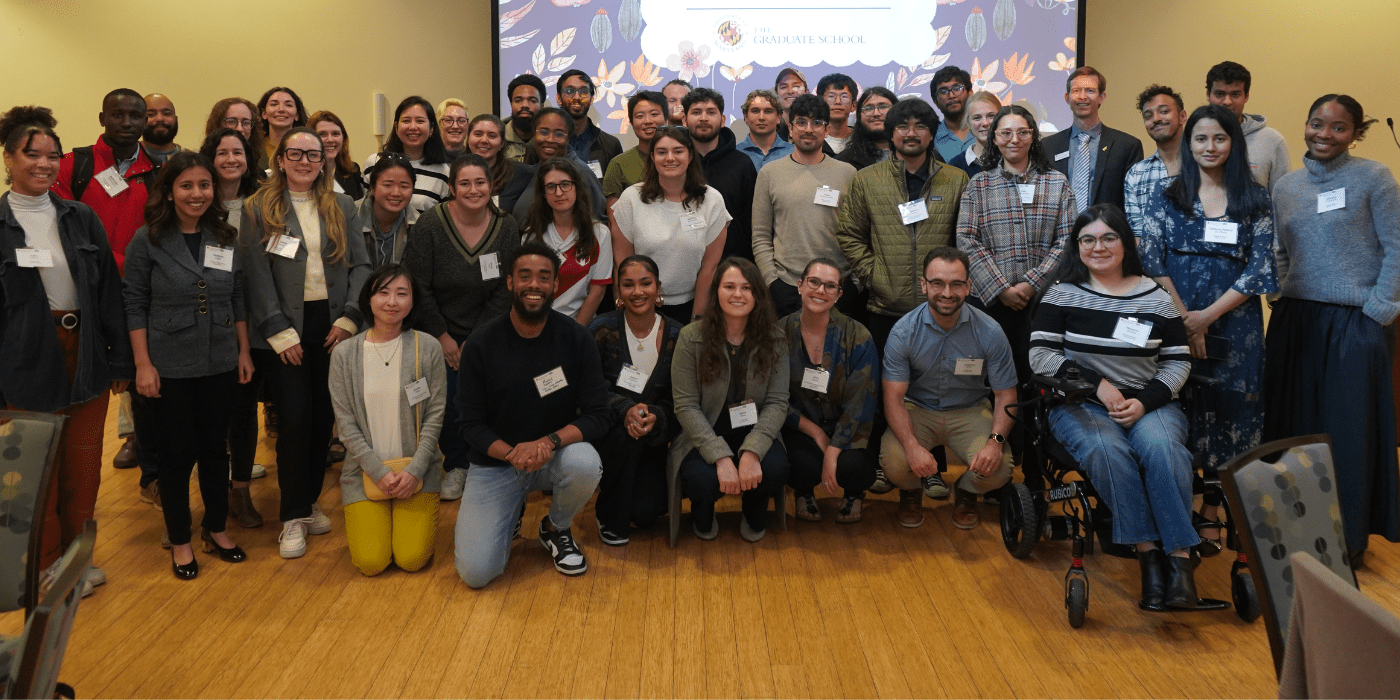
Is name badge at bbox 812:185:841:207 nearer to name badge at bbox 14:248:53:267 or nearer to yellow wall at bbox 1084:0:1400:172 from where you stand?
name badge at bbox 14:248:53:267

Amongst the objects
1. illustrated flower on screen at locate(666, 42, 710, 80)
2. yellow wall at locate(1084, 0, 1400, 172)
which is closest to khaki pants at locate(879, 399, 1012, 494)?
illustrated flower on screen at locate(666, 42, 710, 80)

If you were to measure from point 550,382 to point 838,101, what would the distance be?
2.42m

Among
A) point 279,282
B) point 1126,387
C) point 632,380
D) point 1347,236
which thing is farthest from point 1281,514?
point 279,282

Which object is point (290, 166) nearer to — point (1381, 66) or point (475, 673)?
point (475, 673)

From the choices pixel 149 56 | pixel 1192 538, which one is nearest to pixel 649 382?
pixel 1192 538

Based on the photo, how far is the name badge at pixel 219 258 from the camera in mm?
3105

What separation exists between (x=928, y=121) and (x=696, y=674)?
2.56 m

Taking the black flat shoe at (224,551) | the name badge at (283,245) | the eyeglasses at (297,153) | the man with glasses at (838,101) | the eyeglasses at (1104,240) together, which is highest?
the man with glasses at (838,101)

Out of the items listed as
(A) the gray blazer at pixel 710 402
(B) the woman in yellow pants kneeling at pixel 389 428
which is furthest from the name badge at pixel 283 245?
(A) the gray blazer at pixel 710 402

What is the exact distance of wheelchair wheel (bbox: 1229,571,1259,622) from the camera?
108 inches

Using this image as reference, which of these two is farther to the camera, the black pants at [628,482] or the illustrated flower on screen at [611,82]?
the illustrated flower on screen at [611,82]

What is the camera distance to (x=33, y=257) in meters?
2.82

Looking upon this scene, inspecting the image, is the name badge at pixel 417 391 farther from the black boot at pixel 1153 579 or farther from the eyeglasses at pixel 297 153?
the black boot at pixel 1153 579

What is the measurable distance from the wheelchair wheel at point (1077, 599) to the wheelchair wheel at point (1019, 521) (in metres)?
0.38
